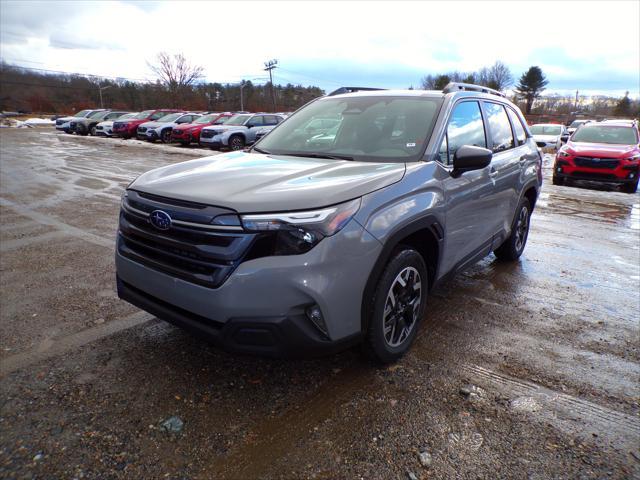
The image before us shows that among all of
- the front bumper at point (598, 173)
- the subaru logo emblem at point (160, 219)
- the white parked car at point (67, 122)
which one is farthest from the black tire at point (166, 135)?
the subaru logo emblem at point (160, 219)

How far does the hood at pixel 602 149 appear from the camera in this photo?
11062 millimetres

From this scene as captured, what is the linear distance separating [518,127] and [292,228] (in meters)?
3.93

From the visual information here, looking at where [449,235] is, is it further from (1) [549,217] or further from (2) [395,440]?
(1) [549,217]

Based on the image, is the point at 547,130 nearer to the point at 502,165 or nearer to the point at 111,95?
the point at 502,165

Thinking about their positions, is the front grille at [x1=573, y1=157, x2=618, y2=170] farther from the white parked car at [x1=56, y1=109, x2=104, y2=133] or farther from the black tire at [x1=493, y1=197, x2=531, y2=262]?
the white parked car at [x1=56, y1=109, x2=104, y2=133]

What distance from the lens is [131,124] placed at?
86.1 ft

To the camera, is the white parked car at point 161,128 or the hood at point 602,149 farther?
the white parked car at point 161,128

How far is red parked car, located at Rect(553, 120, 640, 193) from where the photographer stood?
35.9ft

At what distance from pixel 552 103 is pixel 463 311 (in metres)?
94.6

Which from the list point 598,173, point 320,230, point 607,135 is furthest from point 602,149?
point 320,230

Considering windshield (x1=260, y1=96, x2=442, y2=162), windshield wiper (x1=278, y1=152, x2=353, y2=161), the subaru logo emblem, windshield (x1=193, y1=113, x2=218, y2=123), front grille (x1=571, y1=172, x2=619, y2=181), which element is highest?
windshield (x1=193, y1=113, x2=218, y2=123)

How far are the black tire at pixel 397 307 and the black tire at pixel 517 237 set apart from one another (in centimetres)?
237

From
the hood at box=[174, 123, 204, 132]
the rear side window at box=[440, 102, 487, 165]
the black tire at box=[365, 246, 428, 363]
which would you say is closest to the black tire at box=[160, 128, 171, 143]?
the hood at box=[174, 123, 204, 132]

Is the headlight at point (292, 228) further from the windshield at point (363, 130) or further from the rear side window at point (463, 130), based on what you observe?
the rear side window at point (463, 130)
